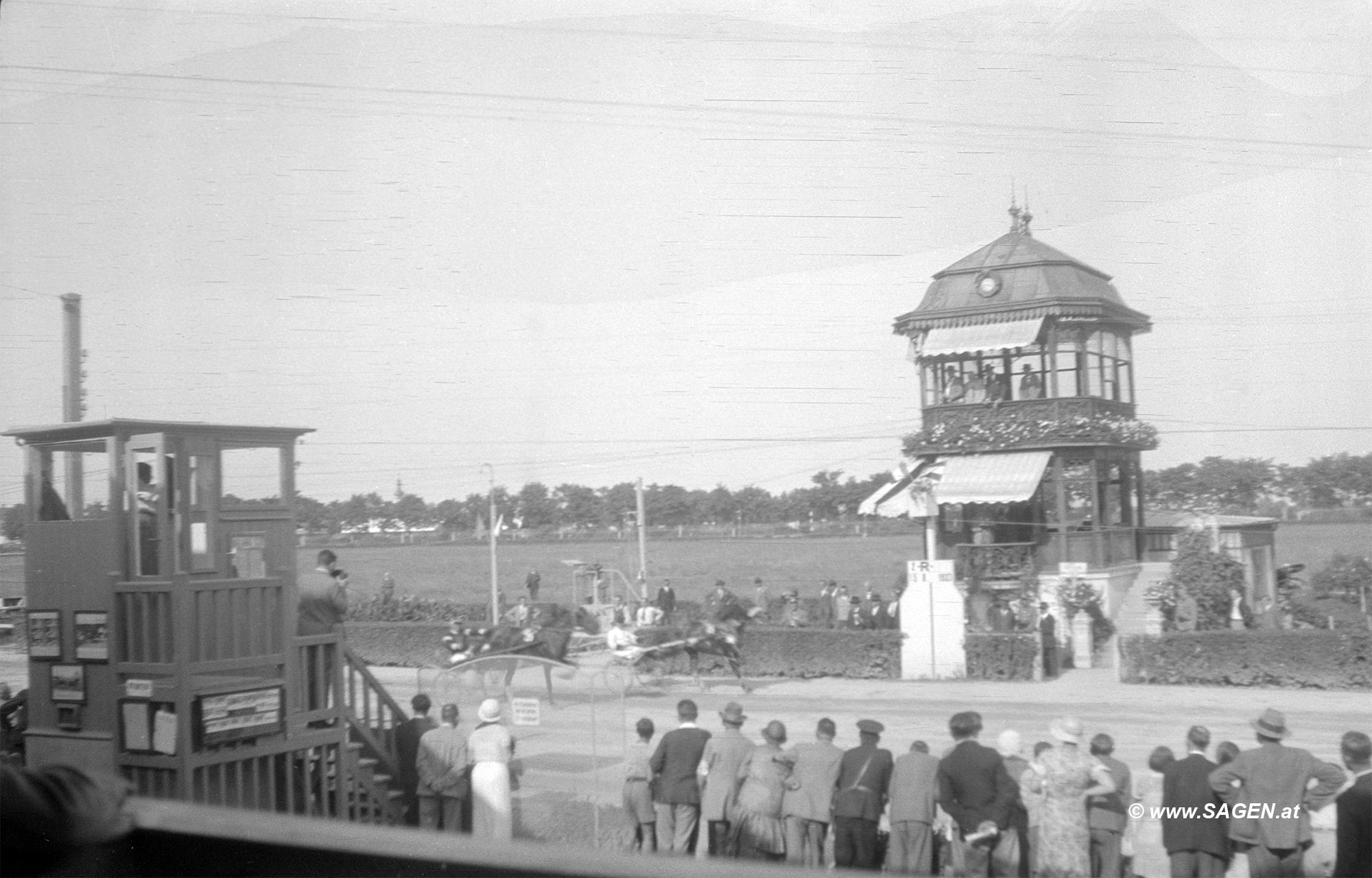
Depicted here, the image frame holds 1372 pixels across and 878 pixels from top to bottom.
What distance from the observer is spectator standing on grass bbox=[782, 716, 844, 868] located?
285 inches

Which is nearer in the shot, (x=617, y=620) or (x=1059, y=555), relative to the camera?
(x=617, y=620)

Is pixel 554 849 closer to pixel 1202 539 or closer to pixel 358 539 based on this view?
pixel 358 539

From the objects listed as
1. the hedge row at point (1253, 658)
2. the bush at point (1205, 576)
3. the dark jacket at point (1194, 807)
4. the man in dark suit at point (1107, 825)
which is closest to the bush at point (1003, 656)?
the hedge row at point (1253, 658)

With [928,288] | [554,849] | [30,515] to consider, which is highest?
[928,288]

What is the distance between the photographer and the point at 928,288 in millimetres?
13016

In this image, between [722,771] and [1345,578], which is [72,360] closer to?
[722,771]

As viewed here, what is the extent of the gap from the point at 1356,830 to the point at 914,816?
2.24 meters

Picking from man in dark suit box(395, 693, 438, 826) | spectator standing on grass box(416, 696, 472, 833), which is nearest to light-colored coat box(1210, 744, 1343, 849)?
spectator standing on grass box(416, 696, 472, 833)

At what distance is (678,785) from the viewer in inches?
302

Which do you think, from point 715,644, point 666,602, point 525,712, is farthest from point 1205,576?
point 525,712

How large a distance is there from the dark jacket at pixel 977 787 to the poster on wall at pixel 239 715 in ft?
14.4

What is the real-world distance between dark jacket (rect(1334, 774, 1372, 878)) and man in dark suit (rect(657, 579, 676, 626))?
374 inches

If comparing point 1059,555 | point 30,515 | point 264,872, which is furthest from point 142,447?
point 1059,555

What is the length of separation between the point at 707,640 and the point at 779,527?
5.85 feet
